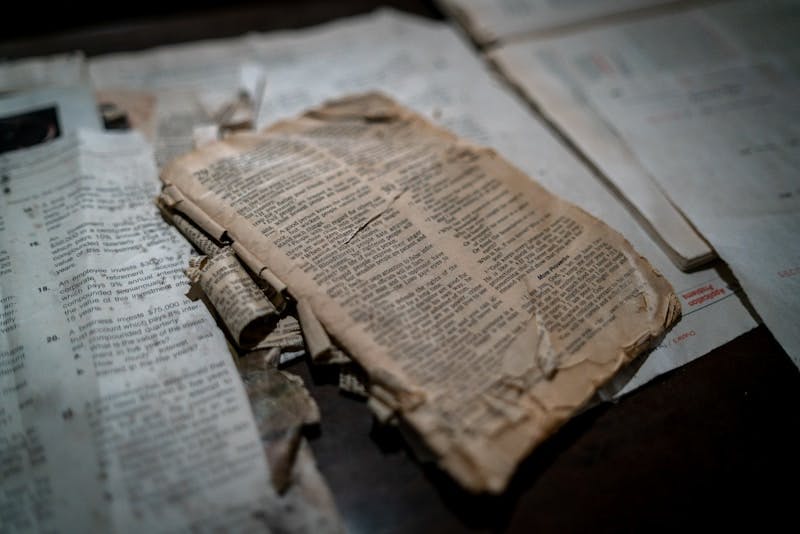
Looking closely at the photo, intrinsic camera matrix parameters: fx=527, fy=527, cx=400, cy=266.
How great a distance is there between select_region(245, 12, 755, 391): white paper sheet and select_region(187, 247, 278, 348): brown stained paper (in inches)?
10.6

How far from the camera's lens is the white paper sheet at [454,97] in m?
0.50

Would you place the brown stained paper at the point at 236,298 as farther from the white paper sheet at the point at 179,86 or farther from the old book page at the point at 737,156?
the old book page at the point at 737,156

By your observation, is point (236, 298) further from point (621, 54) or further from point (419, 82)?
point (621, 54)

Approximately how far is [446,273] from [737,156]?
42 centimetres

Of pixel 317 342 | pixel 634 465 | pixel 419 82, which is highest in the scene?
pixel 419 82

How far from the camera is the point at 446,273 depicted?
18.2 inches

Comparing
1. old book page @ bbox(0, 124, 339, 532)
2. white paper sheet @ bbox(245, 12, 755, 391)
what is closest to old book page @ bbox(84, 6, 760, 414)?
white paper sheet @ bbox(245, 12, 755, 391)

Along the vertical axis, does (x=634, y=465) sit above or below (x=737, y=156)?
below

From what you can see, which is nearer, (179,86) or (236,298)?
(236,298)

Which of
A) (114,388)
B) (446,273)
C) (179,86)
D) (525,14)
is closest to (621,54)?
(525,14)

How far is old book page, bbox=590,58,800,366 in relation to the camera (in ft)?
1.68

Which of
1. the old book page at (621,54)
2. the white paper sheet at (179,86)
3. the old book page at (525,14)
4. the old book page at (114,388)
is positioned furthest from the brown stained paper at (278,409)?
the old book page at (525,14)

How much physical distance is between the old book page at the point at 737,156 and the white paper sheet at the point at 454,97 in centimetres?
4

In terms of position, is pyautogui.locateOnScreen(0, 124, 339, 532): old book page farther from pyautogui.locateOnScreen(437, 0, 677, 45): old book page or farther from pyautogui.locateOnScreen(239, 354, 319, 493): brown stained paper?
pyautogui.locateOnScreen(437, 0, 677, 45): old book page
